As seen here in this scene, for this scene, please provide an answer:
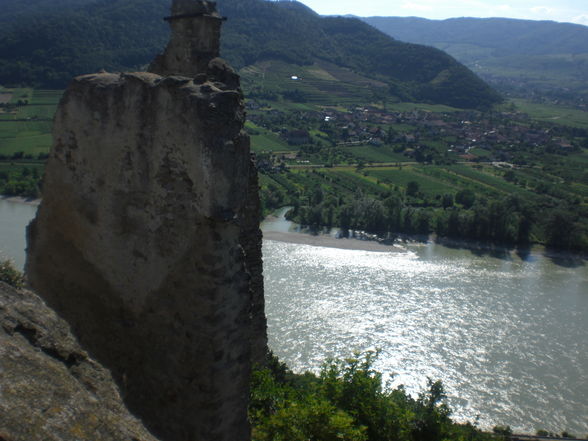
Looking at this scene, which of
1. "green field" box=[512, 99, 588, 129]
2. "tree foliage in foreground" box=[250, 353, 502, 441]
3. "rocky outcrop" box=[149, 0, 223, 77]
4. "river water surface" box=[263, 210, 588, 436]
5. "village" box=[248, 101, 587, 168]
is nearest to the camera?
"tree foliage in foreground" box=[250, 353, 502, 441]

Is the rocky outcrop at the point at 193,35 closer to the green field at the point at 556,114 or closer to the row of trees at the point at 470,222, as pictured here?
the row of trees at the point at 470,222

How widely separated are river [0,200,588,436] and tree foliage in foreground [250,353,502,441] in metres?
7.29

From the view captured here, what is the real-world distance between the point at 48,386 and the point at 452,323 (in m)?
21.6

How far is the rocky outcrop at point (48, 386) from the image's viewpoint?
301cm

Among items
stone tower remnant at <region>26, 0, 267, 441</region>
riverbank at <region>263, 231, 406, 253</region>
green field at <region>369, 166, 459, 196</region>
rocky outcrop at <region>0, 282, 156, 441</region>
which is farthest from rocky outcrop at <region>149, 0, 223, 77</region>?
green field at <region>369, 166, 459, 196</region>

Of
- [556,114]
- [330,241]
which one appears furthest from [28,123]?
[556,114]

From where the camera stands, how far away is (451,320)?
23.4 metres

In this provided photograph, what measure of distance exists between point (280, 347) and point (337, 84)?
92.4 metres

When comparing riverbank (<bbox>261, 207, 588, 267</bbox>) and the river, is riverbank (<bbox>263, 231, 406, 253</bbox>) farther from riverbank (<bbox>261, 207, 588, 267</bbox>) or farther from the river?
the river

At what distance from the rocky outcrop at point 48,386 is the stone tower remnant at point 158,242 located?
4.42 feet

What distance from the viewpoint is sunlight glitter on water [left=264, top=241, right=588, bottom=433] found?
1811 cm

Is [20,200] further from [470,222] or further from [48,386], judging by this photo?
[48,386]

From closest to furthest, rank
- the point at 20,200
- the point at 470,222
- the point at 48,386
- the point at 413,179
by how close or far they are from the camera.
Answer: the point at 48,386 → the point at 470,222 → the point at 20,200 → the point at 413,179

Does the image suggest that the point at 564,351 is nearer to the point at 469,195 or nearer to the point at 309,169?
the point at 469,195
